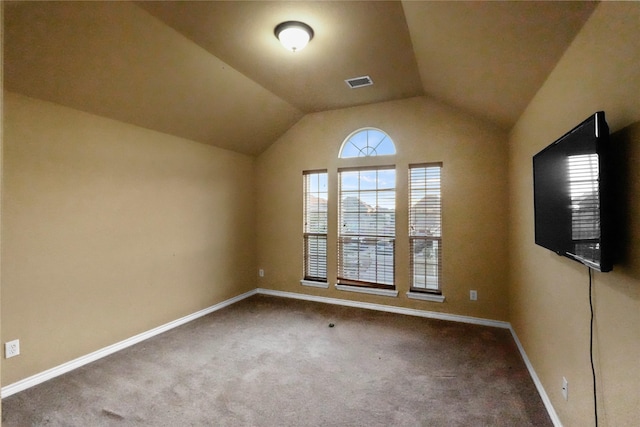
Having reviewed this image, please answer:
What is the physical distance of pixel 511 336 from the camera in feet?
11.5

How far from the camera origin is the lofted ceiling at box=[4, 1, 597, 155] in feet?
6.62

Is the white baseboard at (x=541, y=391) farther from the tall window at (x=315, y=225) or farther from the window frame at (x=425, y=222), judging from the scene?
the tall window at (x=315, y=225)

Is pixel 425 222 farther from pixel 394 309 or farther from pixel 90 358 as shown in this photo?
pixel 90 358

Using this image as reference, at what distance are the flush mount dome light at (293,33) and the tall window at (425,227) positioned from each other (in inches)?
91.8

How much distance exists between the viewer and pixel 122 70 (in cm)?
271

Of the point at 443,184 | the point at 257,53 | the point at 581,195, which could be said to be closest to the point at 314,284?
the point at 443,184

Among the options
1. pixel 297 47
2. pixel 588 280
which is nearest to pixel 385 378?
pixel 588 280

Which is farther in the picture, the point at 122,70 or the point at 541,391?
the point at 122,70

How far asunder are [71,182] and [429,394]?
11.9ft

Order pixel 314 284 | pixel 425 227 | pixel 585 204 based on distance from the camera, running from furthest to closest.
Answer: pixel 314 284 → pixel 425 227 → pixel 585 204

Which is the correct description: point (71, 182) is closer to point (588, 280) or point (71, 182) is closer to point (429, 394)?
point (429, 394)

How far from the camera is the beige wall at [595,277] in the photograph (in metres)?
1.25

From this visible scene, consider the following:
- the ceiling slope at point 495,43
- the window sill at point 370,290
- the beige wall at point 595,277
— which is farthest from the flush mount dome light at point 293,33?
the window sill at point 370,290

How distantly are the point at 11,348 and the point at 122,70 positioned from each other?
245 centimetres
